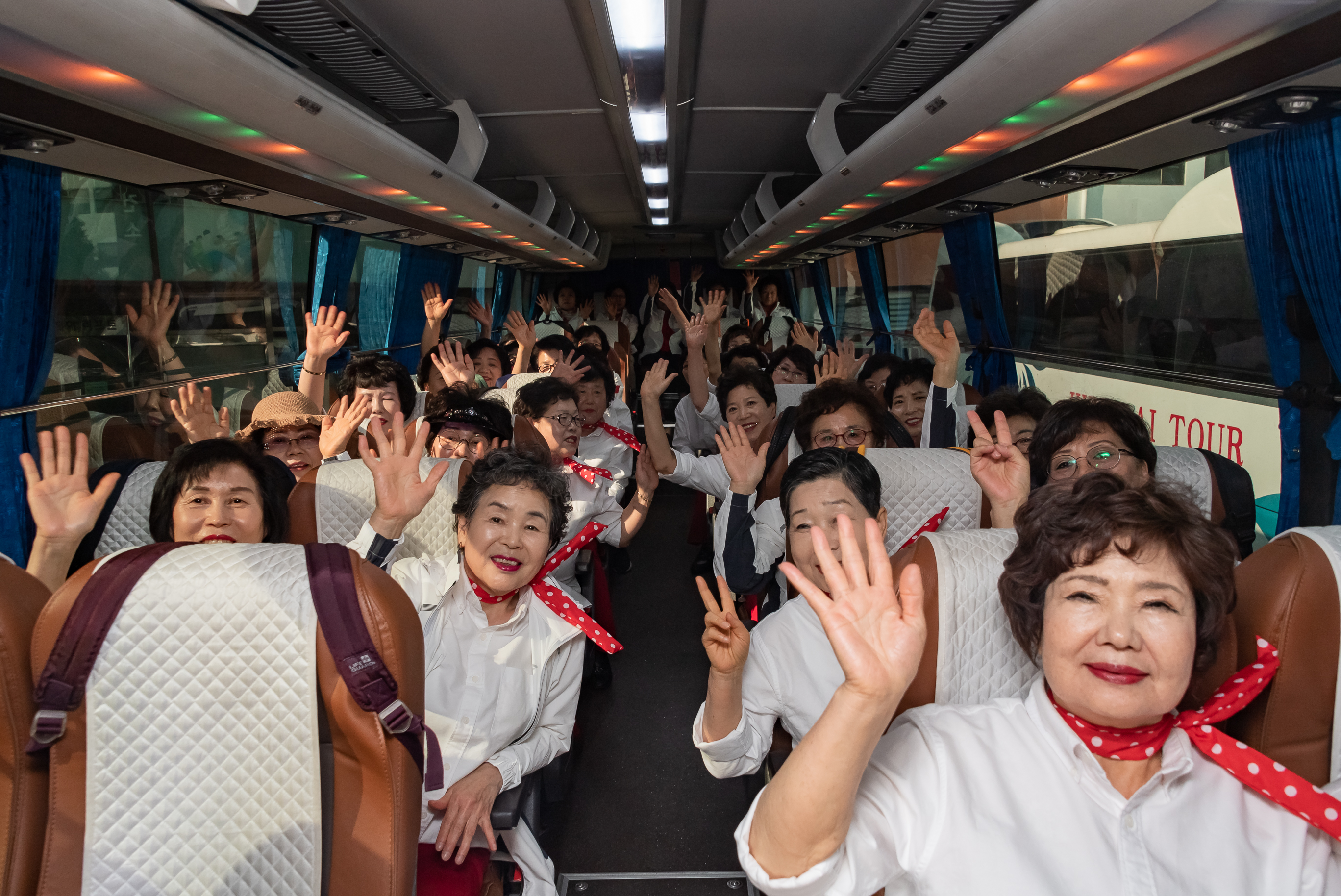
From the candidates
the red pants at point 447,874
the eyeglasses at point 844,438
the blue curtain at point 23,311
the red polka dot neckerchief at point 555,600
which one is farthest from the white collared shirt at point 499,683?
the blue curtain at point 23,311

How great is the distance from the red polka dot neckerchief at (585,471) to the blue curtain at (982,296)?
13.4 ft

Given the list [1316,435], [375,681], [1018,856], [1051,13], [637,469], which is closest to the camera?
[1018,856]

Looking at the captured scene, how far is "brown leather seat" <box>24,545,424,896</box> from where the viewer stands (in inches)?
59.4

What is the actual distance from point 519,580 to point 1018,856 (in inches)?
58.5

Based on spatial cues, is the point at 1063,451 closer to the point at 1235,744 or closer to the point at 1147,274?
the point at 1235,744

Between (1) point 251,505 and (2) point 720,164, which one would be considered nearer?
(1) point 251,505

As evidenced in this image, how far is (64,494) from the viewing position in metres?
2.16

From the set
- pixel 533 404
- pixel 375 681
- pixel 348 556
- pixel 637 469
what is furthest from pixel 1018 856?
pixel 533 404

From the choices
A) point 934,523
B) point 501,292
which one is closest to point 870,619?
point 934,523

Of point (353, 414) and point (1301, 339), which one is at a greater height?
point (1301, 339)

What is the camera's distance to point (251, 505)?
2.41 m

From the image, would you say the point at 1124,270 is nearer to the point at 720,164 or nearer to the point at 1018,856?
the point at 720,164

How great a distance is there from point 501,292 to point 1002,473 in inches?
511

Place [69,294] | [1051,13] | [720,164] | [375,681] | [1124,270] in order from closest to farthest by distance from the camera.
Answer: [375,681] → [1051,13] → [69,294] → [1124,270] → [720,164]
